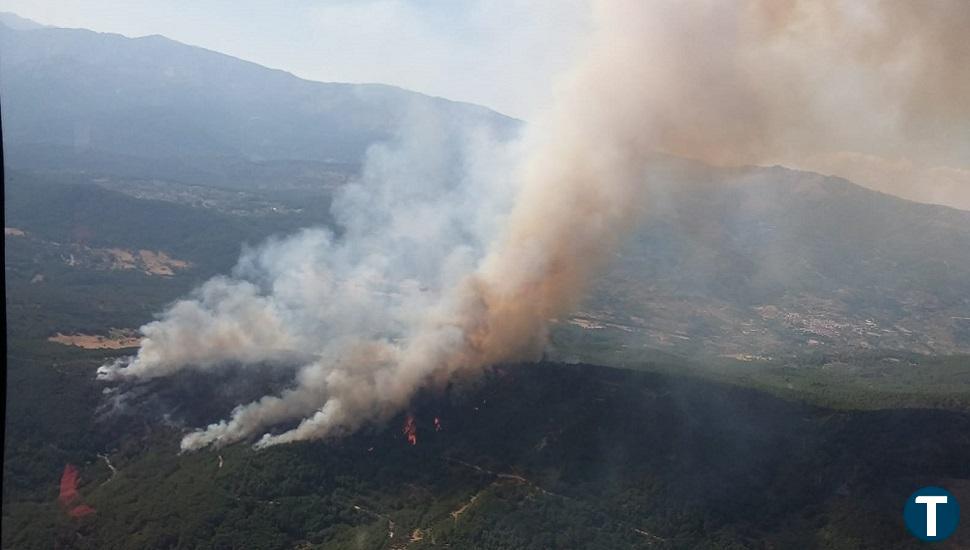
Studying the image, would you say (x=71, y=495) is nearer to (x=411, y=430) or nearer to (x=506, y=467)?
(x=411, y=430)

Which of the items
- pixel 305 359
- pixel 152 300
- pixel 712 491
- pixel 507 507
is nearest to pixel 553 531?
pixel 507 507

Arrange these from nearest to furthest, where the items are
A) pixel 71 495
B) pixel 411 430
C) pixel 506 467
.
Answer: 1. pixel 71 495
2. pixel 506 467
3. pixel 411 430

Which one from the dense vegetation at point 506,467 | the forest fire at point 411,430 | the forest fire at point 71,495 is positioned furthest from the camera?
the forest fire at point 411,430

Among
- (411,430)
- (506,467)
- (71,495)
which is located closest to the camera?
(71,495)

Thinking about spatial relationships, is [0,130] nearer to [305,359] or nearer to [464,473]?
[464,473]

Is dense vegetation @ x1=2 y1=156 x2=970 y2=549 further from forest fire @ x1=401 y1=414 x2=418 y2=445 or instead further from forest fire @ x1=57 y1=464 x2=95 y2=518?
forest fire @ x1=401 y1=414 x2=418 y2=445

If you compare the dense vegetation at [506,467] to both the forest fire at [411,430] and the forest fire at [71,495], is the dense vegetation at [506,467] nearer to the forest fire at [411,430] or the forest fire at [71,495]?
the forest fire at [71,495]

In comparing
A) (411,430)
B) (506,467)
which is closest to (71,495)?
(411,430)

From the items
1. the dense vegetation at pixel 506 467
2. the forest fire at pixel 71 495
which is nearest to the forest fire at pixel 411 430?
the dense vegetation at pixel 506 467
